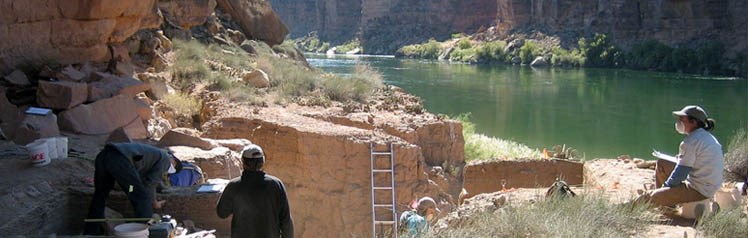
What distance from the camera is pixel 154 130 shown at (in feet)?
38.7

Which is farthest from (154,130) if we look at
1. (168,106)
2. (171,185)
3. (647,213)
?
(647,213)

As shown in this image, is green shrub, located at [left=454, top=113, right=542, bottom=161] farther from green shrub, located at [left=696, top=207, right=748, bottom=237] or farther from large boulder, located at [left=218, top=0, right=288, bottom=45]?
green shrub, located at [left=696, top=207, right=748, bottom=237]

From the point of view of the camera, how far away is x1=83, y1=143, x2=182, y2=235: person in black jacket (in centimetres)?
628

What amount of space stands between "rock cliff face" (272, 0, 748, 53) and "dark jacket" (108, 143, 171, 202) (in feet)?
165

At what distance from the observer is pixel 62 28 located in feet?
37.2

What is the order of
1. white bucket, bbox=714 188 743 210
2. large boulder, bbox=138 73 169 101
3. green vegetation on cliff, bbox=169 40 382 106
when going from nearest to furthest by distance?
white bucket, bbox=714 188 743 210 → large boulder, bbox=138 73 169 101 → green vegetation on cliff, bbox=169 40 382 106

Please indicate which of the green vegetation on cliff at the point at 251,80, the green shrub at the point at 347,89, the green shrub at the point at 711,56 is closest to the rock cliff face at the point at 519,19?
the green shrub at the point at 711,56

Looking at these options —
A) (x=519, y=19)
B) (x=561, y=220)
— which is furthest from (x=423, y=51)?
(x=561, y=220)

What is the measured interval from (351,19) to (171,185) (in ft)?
354

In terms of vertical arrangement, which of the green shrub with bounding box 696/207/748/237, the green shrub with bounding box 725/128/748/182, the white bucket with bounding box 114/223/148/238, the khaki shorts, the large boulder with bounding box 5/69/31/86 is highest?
the large boulder with bounding box 5/69/31/86

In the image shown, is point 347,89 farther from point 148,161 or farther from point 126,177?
point 126,177

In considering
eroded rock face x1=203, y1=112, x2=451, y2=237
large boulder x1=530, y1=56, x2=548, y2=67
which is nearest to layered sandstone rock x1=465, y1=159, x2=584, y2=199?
eroded rock face x1=203, y1=112, x2=451, y2=237

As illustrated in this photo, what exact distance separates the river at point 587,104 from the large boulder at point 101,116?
1473 cm

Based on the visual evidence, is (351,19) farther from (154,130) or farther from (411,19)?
(154,130)
